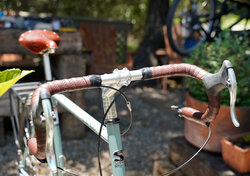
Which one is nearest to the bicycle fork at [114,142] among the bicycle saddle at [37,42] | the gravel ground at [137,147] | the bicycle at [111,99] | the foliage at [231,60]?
the bicycle at [111,99]

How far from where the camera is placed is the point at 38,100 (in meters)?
0.69

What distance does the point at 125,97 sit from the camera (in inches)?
35.7

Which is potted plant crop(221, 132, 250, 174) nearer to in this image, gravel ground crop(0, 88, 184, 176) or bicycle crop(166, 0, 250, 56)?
gravel ground crop(0, 88, 184, 176)

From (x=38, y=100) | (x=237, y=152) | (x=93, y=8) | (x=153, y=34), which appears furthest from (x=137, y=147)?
(x=93, y=8)

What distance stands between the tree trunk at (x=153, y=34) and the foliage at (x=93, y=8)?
2440mm

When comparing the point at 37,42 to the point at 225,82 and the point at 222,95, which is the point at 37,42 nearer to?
the point at 225,82

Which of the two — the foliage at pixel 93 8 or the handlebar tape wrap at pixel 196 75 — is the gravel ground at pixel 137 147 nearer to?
the handlebar tape wrap at pixel 196 75

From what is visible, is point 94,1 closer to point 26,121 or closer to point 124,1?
point 124,1

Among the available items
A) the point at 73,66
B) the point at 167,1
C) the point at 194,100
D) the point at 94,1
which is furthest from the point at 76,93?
the point at 94,1

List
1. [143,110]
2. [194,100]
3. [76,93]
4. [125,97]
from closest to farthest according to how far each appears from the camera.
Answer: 1. [125,97]
2. [76,93]
3. [194,100]
4. [143,110]

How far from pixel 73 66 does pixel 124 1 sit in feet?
17.8

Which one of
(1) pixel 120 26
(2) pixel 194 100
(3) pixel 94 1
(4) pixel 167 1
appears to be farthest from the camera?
(3) pixel 94 1

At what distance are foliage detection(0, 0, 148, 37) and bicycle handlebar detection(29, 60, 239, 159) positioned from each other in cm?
649

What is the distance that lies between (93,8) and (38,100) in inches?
300
